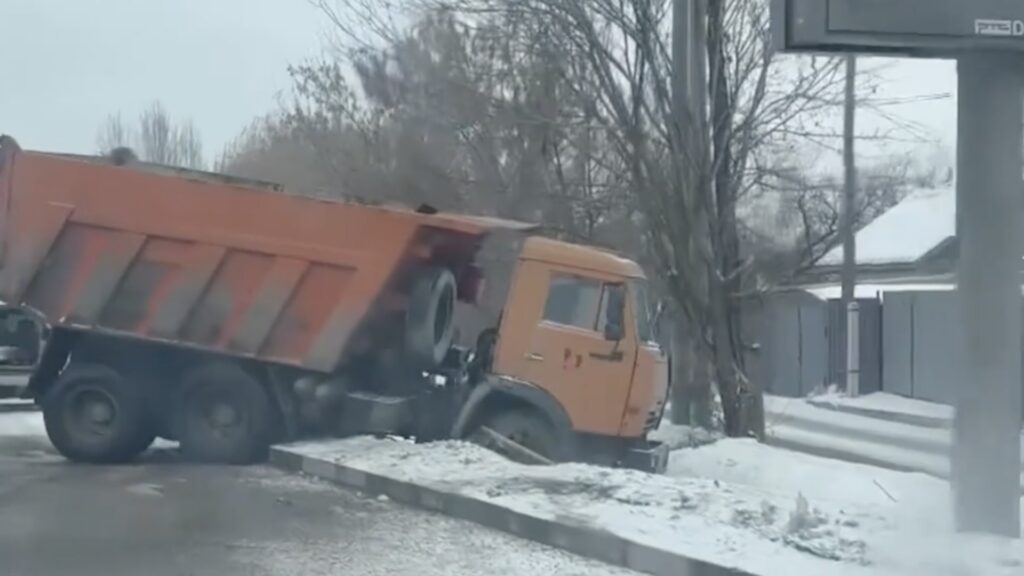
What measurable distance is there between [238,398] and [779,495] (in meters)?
5.61

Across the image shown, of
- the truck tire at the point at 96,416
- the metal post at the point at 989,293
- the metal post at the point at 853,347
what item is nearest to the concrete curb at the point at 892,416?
the metal post at the point at 853,347

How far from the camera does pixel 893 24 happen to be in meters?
9.23

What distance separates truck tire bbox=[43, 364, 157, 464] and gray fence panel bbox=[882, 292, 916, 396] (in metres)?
21.4

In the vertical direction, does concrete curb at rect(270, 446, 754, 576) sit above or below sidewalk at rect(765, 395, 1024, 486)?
above

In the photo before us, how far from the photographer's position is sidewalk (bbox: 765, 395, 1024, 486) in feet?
73.5

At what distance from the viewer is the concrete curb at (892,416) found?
94.0 feet

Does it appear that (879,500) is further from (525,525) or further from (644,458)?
(525,525)

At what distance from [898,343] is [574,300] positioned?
2001 cm

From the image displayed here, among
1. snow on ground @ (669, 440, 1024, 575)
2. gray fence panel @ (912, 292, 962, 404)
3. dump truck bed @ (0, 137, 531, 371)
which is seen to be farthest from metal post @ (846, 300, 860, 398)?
dump truck bed @ (0, 137, 531, 371)

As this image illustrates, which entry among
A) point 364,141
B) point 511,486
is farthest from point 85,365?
point 364,141

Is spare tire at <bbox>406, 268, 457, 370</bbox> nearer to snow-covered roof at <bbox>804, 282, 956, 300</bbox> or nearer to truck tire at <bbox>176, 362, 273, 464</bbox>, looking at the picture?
truck tire at <bbox>176, 362, 273, 464</bbox>

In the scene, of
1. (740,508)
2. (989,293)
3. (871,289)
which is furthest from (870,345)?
(989,293)

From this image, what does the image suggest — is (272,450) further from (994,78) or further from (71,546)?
(994,78)

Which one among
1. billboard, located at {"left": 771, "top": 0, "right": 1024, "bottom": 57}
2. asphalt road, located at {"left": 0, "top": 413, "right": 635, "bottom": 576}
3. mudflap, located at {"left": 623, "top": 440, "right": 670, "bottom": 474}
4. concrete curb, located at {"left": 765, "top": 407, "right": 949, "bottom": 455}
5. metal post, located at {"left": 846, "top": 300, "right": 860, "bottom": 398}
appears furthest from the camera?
metal post, located at {"left": 846, "top": 300, "right": 860, "bottom": 398}
